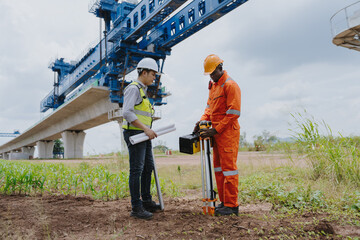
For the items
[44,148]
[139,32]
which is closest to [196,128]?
[139,32]

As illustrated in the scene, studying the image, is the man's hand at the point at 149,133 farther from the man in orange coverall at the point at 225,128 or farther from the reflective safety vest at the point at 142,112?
the man in orange coverall at the point at 225,128

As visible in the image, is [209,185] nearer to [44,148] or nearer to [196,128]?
[196,128]

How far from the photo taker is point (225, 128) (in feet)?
10.5

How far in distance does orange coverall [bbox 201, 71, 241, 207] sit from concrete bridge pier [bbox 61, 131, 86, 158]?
3200 centimetres

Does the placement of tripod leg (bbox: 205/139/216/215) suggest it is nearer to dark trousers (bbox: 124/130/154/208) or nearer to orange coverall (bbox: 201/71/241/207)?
orange coverall (bbox: 201/71/241/207)

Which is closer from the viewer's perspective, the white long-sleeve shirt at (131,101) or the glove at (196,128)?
the white long-sleeve shirt at (131,101)

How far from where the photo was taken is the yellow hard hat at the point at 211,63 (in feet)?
11.0

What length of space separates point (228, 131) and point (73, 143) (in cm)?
3353

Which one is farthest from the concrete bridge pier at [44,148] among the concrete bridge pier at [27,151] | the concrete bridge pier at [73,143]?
the concrete bridge pier at [73,143]

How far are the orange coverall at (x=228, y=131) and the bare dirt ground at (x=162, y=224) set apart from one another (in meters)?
0.34

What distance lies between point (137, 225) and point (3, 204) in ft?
7.88

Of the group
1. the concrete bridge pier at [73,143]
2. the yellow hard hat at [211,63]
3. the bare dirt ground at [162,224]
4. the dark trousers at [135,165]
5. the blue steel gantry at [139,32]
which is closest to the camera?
the bare dirt ground at [162,224]

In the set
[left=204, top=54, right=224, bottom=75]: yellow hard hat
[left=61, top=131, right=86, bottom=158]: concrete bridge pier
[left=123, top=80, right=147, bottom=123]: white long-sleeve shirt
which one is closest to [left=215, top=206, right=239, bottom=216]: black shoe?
[left=123, top=80, right=147, bottom=123]: white long-sleeve shirt

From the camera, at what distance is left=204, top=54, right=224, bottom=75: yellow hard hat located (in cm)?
335
